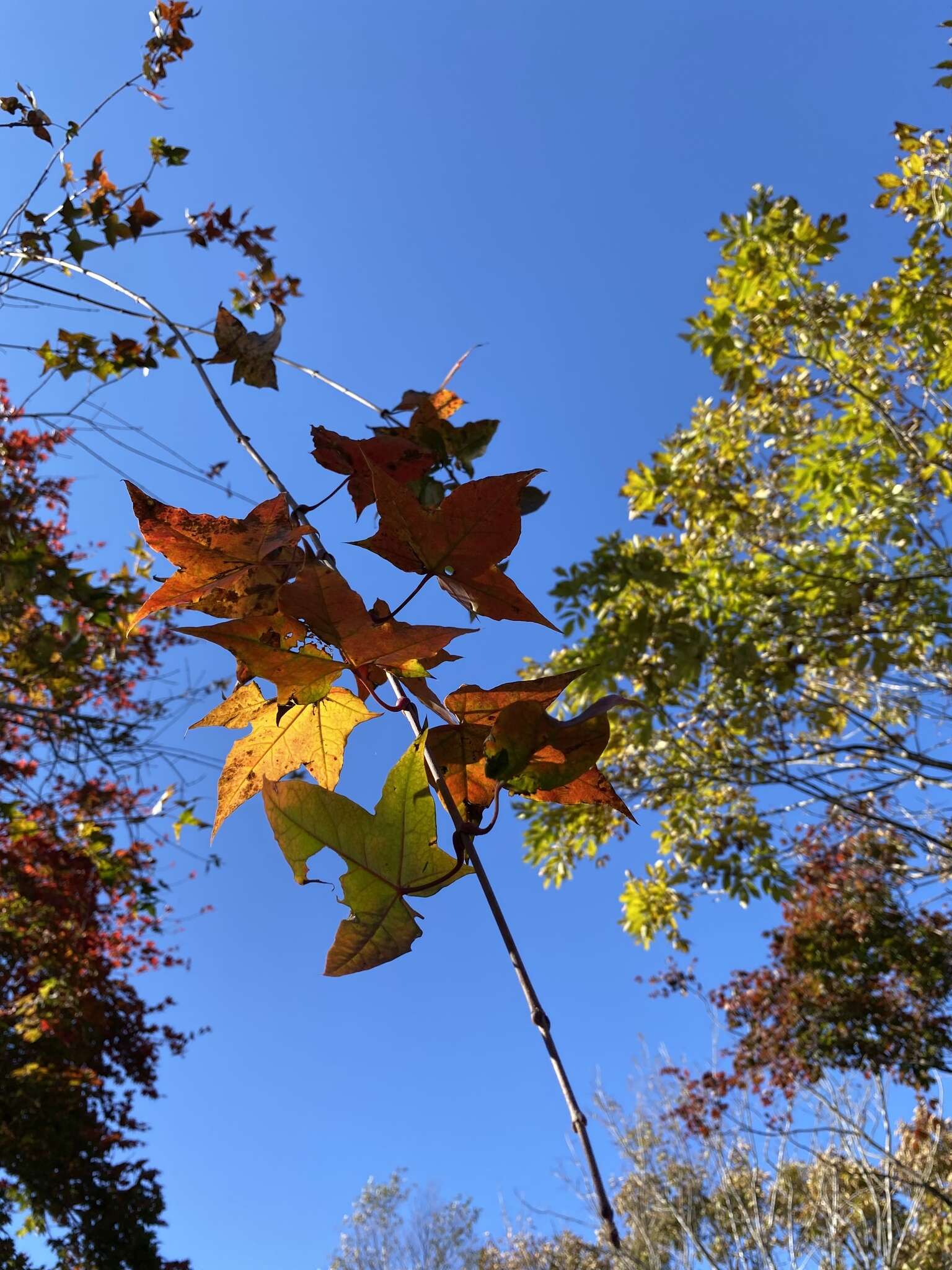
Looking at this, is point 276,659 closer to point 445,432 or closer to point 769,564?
point 445,432

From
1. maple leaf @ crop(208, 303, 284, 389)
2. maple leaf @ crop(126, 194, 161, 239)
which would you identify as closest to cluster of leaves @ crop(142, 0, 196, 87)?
maple leaf @ crop(126, 194, 161, 239)

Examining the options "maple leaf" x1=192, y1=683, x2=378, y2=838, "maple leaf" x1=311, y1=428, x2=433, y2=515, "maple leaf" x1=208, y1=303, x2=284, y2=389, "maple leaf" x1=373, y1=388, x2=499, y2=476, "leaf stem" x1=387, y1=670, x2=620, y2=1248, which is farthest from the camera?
"maple leaf" x1=208, y1=303, x2=284, y2=389

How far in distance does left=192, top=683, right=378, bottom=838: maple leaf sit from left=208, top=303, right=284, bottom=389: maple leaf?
2.10ft

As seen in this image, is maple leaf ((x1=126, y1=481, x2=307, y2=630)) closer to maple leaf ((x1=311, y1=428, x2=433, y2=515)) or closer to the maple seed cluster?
the maple seed cluster

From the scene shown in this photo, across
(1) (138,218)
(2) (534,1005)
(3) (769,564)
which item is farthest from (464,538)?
(3) (769,564)

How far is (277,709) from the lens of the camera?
1.52ft

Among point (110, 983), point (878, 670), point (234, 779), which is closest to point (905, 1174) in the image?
point (878, 670)

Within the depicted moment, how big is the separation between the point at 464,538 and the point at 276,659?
0.13 metres

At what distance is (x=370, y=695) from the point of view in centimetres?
45

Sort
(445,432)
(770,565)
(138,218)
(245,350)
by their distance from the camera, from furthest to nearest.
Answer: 1. (770,565)
2. (138,218)
3. (245,350)
4. (445,432)

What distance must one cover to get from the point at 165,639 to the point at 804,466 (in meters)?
4.50

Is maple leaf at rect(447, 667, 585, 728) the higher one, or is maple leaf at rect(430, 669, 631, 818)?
maple leaf at rect(447, 667, 585, 728)

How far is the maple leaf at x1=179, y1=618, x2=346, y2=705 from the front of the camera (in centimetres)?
40

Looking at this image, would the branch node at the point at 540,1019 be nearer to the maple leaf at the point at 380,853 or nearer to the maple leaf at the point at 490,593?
the maple leaf at the point at 380,853
